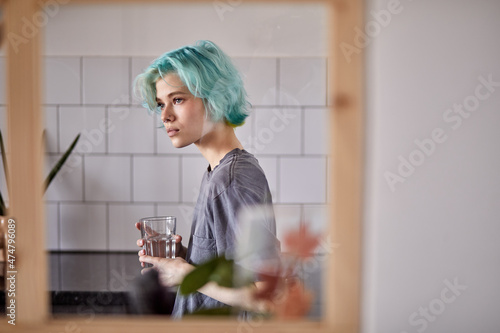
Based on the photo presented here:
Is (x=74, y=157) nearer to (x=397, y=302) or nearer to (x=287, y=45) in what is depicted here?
(x=287, y=45)

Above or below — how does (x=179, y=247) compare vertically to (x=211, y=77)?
below

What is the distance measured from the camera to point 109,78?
0.72 meters

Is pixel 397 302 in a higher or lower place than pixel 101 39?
lower

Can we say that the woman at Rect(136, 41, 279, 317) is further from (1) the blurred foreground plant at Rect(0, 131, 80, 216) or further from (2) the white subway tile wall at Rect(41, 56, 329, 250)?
(1) the blurred foreground plant at Rect(0, 131, 80, 216)

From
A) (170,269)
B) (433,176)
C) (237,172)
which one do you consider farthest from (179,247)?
(433,176)

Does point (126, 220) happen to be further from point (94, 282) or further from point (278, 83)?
point (278, 83)

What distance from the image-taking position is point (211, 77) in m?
0.62

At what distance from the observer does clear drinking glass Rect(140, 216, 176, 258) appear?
644 millimetres

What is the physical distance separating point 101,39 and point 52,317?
423mm

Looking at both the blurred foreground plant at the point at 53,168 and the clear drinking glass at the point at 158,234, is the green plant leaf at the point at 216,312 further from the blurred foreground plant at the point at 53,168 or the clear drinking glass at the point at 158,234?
the blurred foreground plant at the point at 53,168

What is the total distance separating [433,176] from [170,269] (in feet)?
1.19

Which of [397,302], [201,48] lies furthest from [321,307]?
A: [201,48]

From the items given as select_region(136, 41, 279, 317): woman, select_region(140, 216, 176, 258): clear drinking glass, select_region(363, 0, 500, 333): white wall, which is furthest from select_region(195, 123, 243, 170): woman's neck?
select_region(363, 0, 500, 333): white wall

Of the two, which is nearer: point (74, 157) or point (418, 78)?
point (418, 78)
